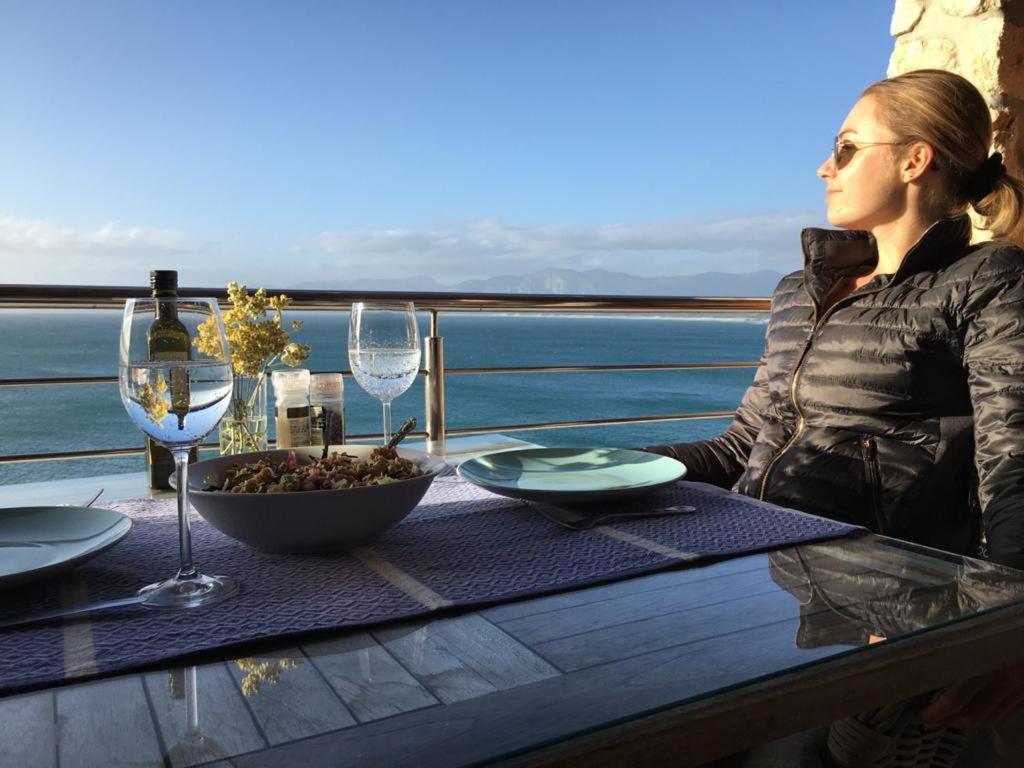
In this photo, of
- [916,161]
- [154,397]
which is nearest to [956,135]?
[916,161]

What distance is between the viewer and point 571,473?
3.44ft

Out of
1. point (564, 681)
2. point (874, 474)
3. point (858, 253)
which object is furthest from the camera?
point (858, 253)

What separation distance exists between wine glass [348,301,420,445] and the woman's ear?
112cm

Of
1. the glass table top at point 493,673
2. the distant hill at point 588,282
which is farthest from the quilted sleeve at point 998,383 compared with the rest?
the distant hill at point 588,282

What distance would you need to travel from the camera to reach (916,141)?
5.24 feet

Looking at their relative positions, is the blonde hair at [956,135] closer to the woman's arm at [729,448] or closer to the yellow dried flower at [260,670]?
the woman's arm at [729,448]

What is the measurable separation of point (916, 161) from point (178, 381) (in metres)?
1.53

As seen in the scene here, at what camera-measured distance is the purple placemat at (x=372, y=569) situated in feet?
1.80

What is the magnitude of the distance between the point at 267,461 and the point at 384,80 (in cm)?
3010

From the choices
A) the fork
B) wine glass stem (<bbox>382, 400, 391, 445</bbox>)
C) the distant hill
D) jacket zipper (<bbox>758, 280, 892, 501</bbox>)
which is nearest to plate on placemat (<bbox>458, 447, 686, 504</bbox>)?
the fork

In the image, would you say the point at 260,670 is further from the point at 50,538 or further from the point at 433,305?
the point at 433,305

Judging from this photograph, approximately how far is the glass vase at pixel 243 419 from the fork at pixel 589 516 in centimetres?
47

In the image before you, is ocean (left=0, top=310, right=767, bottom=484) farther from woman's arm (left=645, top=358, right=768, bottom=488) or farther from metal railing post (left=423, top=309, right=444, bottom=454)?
woman's arm (left=645, top=358, right=768, bottom=488)

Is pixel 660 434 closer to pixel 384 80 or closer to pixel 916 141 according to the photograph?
pixel 384 80
